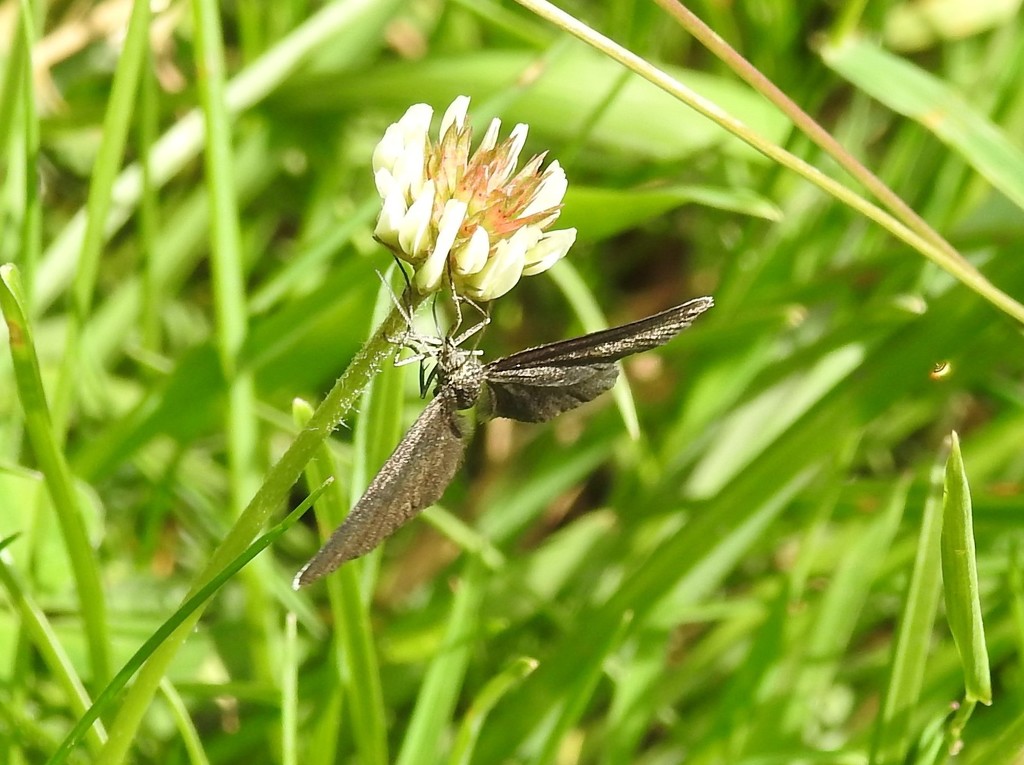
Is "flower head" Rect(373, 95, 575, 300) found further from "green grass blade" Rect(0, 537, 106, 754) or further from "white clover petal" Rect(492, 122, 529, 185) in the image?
"green grass blade" Rect(0, 537, 106, 754)

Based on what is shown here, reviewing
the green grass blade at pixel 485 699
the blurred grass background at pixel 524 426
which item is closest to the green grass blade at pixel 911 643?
the blurred grass background at pixel 524 426

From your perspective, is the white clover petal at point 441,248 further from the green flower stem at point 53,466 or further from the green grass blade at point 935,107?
the green grass blade at point 935,107

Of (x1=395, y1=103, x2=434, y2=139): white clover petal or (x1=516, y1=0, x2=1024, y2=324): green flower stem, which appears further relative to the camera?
(x1=516, y1=0, x2=1024, y2=324): green flower stem

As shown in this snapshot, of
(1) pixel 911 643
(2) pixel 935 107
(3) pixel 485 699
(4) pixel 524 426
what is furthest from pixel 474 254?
(4) pixel 524 426

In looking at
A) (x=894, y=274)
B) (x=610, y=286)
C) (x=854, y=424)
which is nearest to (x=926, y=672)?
(x=854, y=424)

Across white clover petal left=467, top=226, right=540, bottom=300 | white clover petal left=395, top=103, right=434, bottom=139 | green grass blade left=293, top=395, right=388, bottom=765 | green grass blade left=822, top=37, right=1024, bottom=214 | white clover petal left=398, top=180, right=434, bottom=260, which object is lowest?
green grass blade left=293, top=395, right=388, bottom=765

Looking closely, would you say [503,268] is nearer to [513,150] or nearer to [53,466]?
[513,150]

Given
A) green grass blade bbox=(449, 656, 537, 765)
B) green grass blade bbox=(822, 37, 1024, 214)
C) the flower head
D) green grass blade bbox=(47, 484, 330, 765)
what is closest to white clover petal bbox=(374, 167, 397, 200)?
the flower head
